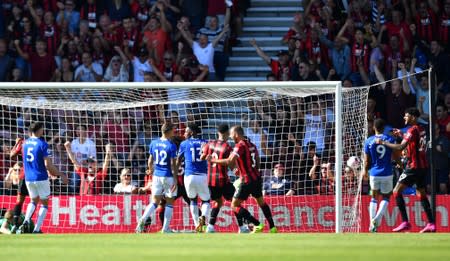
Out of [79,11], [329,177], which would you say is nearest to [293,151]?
[329,177]

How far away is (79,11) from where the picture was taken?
29.9 m

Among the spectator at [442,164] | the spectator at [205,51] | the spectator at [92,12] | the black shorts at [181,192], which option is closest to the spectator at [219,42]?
the spectator at [205,51]

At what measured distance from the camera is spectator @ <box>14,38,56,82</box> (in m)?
28.7

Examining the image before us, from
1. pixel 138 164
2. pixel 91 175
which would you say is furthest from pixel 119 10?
pixel 91 175

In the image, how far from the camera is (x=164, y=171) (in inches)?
894

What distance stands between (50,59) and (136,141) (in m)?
4.23

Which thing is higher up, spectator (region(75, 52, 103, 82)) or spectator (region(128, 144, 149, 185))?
spectator (region(75, 52, 103, 82))

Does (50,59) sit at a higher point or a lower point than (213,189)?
higher

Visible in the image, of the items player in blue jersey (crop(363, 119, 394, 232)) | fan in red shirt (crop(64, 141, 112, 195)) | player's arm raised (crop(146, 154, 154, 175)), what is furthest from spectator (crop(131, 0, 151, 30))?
player in blue jersey (crop(363, 119, 394, 232))

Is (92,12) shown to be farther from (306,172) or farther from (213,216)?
(213,216)

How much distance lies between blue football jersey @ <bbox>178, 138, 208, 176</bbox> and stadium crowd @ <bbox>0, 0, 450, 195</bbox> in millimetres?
1878

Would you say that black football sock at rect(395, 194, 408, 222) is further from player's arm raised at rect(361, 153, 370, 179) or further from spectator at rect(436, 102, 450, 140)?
spectator at rect(436, 102, 450, 140)

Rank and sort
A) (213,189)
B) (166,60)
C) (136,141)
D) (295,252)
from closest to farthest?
1. (295,252)
2. (213,189)
3. (136,141)
4. (166,60)

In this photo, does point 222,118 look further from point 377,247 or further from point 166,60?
point 377,247
